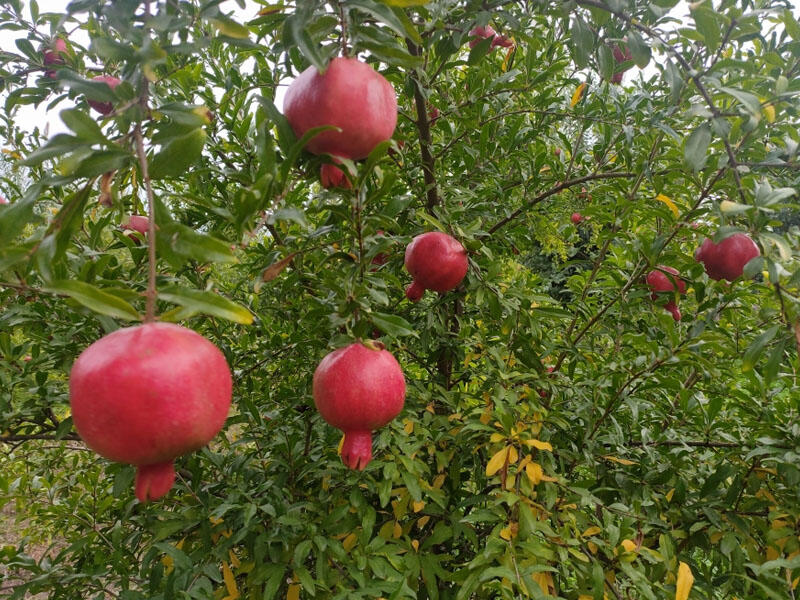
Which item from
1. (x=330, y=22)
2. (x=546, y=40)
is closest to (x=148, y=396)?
(x=330, y=22)

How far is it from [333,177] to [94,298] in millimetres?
319

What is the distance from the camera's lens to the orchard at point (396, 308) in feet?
1.91

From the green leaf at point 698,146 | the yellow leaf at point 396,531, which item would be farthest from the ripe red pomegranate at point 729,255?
the yellow leaf at point 396,531

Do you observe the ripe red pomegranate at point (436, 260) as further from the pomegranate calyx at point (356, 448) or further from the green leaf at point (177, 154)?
the green leaf at point (177, 154)

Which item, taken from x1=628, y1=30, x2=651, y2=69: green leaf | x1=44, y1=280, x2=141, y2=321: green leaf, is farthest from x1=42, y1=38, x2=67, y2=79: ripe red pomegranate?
x1=628, y1=30, x2=651, y2=69: green leaf

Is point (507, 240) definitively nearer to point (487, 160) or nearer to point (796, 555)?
point (487, 160)

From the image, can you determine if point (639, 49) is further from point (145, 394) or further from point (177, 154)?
point (145, 394)

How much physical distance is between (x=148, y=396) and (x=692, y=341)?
1.11 meters

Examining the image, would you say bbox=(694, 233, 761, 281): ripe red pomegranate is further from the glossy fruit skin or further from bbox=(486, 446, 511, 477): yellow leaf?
the glossy fruit skin

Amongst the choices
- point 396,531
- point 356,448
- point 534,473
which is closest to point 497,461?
point 534,473

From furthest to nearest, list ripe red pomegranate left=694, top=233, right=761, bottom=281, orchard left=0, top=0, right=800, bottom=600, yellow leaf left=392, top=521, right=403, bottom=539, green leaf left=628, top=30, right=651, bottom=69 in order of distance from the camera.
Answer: yellow leaf left=392, top=521, right=403, bottom=539
ripe red pomegranate left=694, top=233, right=761, bottom=281
green leaf left=628, top=30, right=651, bottom=69
orchard left=0, top=0, right=800, bottom=600

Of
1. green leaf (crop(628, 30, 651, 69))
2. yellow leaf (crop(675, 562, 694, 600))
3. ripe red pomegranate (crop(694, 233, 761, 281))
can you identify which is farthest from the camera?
ripe red pomegranate (crop(694, 233, 761, 281))

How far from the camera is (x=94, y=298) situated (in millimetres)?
507

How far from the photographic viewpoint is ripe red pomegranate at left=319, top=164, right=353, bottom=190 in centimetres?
68
